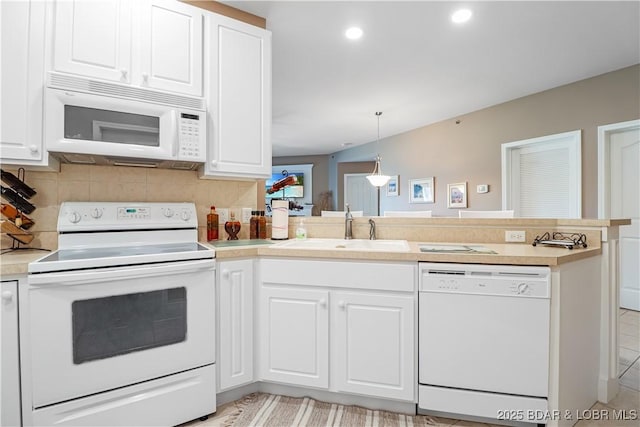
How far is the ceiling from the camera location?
238 cm

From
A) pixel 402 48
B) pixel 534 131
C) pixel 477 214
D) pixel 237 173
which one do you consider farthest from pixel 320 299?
pixel 534 131

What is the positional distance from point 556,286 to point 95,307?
207 centimetres

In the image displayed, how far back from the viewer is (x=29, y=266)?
4.23 ft

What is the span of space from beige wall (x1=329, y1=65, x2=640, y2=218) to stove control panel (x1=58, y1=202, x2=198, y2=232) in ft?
14.0

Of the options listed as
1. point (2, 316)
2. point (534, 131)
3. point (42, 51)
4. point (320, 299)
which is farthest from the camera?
point (534, 131)

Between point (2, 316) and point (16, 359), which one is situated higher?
point (2, 316)

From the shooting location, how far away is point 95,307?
1.40m

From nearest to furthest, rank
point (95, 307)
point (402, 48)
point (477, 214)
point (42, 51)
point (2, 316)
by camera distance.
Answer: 1. point (2, 316)
2. point (95, 307)
3. point (42, 51)
4. point (477, 214)
5. point (402, 48)

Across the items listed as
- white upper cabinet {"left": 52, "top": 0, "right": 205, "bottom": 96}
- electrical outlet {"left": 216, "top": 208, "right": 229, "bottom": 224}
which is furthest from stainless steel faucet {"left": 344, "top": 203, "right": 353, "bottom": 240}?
white upper cabinet {"left": 52, "top": 0, "right": 205, "bottom": 96}

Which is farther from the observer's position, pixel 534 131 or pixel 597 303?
pixel 534 131

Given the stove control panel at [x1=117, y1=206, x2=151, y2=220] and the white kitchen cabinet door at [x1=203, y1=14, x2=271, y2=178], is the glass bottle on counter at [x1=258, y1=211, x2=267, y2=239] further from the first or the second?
the stove control panel at [x1=117, y1=206, x2=151, y2=220]

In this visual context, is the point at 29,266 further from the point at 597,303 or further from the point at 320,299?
the point at 597,303

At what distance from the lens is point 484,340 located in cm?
154

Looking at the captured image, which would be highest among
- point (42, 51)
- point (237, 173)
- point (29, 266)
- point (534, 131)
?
point (534, 131)
